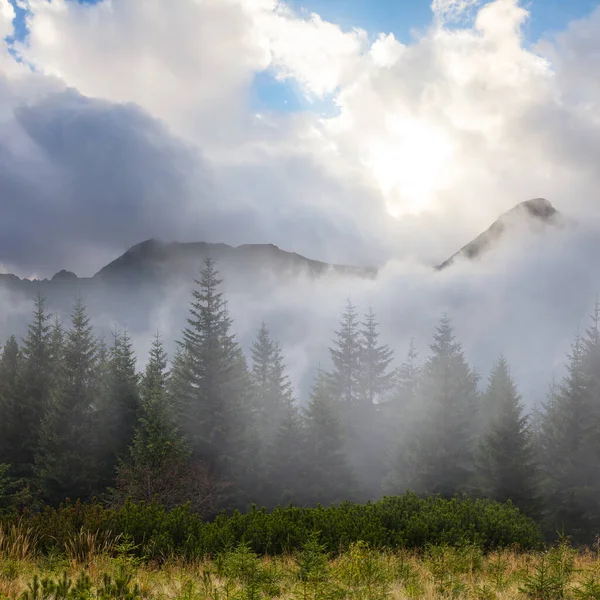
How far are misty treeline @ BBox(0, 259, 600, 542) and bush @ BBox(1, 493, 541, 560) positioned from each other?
580 inches

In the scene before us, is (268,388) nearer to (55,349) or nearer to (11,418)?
(55,349)

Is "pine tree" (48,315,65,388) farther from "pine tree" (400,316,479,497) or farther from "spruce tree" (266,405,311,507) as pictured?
"pine tree" (400,316,479,497)

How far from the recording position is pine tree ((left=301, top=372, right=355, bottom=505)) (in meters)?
30.4

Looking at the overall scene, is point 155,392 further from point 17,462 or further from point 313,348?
point 313,348

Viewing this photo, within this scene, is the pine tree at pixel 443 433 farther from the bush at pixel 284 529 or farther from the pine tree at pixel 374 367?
the bush at pixel 284 529

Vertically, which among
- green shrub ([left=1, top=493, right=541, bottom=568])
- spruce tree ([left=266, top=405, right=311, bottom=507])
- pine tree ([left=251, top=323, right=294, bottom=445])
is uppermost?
pine tree ([left=251, top=323, right=294, bottom=445])

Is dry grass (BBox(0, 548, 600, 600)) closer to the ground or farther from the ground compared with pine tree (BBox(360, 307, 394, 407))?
closer to the ground

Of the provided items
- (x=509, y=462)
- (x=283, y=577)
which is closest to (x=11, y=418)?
(x=509, y=462)

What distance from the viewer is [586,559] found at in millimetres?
10648

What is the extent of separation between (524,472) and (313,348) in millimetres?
106960

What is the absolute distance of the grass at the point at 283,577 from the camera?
5316mm

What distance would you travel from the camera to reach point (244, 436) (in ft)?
101

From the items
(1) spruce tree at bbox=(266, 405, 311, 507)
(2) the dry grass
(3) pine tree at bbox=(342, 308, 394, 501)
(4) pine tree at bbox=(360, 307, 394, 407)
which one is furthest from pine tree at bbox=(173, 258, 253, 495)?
(2) the dry grass

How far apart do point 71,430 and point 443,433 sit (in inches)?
868
